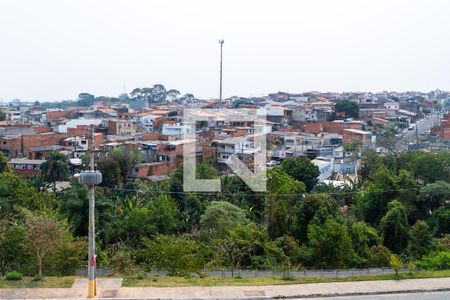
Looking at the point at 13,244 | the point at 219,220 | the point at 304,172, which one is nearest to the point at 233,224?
the point at 219,220

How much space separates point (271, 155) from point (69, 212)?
19.2 meters

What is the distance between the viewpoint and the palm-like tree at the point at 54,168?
87.0ft

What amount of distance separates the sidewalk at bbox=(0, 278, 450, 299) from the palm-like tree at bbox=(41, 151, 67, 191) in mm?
18544

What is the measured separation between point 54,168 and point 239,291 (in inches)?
791

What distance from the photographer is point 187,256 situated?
36.2 ft

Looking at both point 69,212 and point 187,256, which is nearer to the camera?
point 187,256

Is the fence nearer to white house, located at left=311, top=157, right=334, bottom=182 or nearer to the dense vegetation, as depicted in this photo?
the dense vegetation

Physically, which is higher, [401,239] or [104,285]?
[104,285]

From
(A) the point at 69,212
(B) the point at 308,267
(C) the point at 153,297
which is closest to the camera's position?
(C) the point at 153,297

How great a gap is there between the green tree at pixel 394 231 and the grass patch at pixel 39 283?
12.4 metres

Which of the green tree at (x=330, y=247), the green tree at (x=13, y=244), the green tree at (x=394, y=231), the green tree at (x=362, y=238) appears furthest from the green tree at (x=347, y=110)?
the green tree at (x=13, y=244)

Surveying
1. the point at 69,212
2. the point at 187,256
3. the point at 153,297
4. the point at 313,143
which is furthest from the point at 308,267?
the point at 313,143

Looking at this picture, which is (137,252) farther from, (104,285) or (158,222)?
(104,285)

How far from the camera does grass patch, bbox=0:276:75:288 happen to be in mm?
8906
